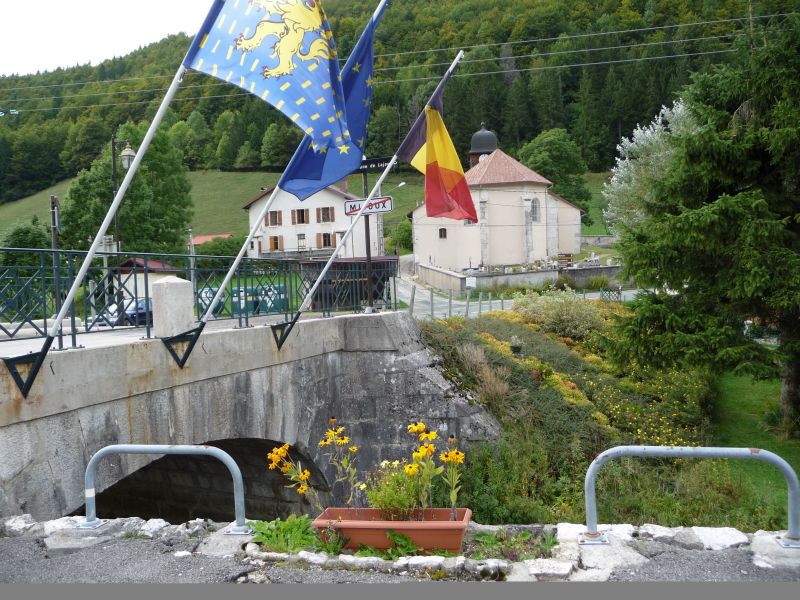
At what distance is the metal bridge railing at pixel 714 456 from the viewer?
15.4 feet

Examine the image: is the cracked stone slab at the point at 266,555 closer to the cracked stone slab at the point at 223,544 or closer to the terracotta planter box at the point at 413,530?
the cracked stone slab at the point at 223,544

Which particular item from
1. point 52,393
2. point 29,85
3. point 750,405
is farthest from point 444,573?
point 29,85

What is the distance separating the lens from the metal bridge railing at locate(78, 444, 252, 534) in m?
5.26

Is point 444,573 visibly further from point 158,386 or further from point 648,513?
point 648,513

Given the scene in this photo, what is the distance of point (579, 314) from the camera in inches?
833

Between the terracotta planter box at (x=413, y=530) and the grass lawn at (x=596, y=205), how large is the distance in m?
69.2

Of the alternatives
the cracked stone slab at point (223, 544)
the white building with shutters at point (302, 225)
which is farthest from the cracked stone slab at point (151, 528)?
the white building with shutters at point (302, 225)

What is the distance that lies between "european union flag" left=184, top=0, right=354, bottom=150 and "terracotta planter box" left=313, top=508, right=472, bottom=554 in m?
3.65

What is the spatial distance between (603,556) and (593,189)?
9286 cm

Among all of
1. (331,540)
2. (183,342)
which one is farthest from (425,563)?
(183,342)

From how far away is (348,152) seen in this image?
8.82 metres

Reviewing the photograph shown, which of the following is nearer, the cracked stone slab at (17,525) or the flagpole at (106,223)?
the cracked stone slab at (17,525)

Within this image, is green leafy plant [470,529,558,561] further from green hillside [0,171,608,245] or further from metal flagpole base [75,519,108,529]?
→ green hillside [0,171,608,245]

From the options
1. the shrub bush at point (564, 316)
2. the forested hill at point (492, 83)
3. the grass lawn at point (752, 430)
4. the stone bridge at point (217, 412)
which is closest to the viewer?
the stone bridge at point (217, 412)
